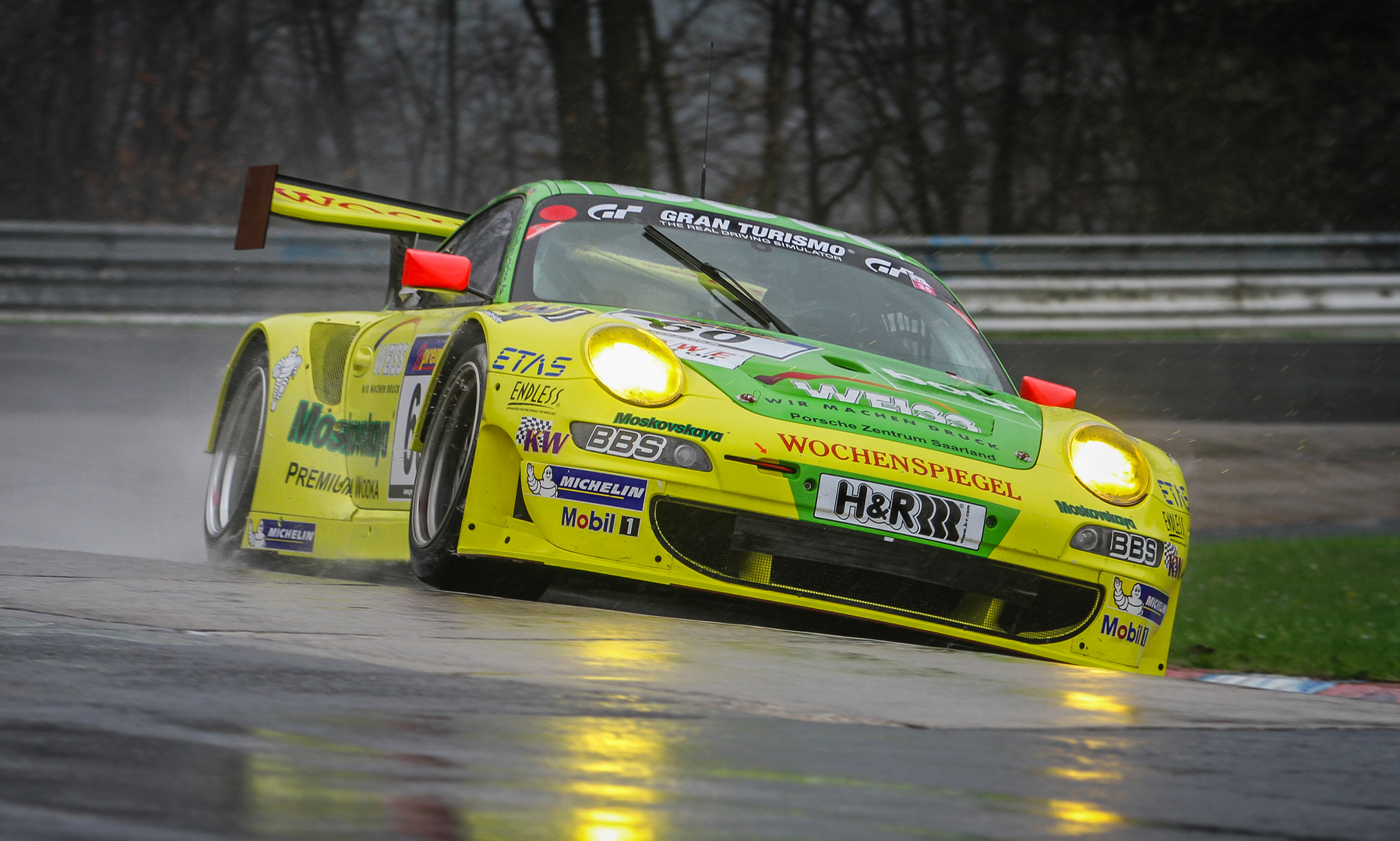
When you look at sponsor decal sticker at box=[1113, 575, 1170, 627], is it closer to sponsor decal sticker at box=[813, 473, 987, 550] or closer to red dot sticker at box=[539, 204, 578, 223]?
sponsor decal sticker at box=[813, 473, 987, 550]

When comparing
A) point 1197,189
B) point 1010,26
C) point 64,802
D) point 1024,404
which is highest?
point 1010,26

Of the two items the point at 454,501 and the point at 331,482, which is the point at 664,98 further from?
the point at 454,501

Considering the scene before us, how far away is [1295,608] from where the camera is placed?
6.12 m

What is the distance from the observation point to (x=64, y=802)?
1391mm

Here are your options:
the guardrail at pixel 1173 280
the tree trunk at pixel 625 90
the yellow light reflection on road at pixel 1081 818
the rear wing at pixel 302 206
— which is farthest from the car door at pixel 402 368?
the tree trunk at pixel 625 90

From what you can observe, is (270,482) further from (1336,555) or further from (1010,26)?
(1010,26)

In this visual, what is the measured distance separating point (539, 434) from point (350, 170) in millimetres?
12464

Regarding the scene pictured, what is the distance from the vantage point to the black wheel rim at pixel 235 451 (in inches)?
215

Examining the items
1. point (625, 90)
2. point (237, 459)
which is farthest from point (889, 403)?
point (625, 90)

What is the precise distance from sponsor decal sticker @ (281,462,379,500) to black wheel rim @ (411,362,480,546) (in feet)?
1.65

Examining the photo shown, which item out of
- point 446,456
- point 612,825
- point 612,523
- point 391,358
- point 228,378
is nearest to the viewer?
point 612,825

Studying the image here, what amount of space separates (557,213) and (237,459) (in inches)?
64.1

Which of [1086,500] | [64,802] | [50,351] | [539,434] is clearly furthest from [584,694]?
[50,351]

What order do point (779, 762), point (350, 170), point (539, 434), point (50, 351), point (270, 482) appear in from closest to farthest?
point (779, 762)
point (539, 434)
point (270, 482)
point (50, 351)
point (350, 170)
